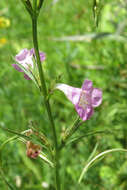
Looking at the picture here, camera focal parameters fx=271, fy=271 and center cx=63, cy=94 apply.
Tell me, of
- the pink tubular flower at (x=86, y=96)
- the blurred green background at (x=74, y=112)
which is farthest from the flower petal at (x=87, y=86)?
the blurred green background at (x=74, y=112)

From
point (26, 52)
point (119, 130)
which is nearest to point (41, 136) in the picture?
point (26, 52)

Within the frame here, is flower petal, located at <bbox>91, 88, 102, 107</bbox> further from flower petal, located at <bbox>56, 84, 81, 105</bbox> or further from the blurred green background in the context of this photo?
the blurred green background

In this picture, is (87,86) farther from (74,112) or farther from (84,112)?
(74,112)

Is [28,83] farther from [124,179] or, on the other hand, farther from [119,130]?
[124,179]

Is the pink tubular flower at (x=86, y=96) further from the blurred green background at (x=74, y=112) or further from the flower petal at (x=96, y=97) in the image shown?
the blurred green background at (x=74, y=112)

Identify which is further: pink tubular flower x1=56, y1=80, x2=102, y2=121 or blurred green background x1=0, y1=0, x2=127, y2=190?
blurred green background x1=0, y1=0, x2=127, y2=190

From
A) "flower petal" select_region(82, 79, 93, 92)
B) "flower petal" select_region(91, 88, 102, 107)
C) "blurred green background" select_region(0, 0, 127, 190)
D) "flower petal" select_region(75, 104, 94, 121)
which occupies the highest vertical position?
"flower petal" select_region(82, 79, 93, 92)

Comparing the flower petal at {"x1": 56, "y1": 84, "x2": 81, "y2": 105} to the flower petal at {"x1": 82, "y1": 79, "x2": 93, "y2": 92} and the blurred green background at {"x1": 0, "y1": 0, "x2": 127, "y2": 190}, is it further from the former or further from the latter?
the blurred green background at {"x1": 0, "y1": 0, "x2": 127, "y2": 190}

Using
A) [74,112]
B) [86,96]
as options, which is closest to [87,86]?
[86,96]

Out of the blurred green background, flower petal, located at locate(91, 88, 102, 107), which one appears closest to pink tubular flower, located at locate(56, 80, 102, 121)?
flower petal, located at locate(91, 88, 102, 107)

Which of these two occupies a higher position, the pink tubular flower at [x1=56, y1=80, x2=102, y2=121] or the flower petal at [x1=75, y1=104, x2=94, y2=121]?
the pink tubular flower at [x1=56, y1=80, x2=102, y2=121]

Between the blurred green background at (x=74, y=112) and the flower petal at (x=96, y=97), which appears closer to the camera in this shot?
the flower petal at (x=96, y=97)
